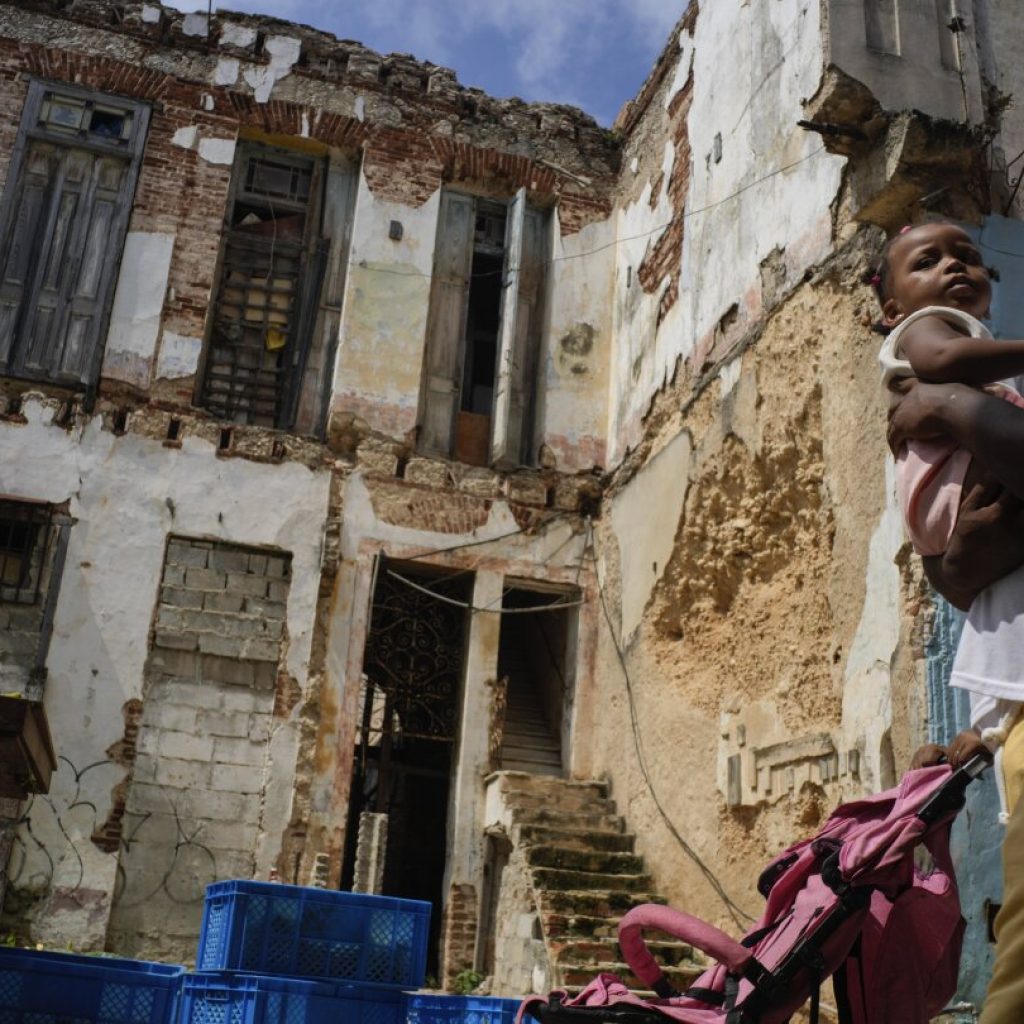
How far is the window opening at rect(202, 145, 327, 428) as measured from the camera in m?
12.0

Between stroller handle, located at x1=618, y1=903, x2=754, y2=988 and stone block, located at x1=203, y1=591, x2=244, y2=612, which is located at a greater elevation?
stone block, located at x1=203, y1=591, x2=244, y2=612

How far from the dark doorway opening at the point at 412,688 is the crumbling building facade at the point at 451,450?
0.05 m

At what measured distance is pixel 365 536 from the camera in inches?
453

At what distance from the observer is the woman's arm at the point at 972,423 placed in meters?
2.39

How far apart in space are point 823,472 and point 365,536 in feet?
16.7

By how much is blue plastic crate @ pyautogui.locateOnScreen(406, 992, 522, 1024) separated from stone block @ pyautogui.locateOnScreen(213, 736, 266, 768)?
446 cm

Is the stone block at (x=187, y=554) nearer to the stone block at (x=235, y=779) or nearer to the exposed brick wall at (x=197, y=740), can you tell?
the exposed brick wall at (x=197, y=740)

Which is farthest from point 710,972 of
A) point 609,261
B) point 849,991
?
point 609,261

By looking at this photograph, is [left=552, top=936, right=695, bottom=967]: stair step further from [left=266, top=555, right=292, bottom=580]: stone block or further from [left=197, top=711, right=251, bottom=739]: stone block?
[left=266, top=555, right=292, bottom=580]: stone block

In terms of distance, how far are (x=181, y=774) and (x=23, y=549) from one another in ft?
8.19

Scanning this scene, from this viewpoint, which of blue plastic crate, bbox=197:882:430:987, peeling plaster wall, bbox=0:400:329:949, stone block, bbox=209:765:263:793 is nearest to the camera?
blue plastic crate, bbox=197:882:430:987

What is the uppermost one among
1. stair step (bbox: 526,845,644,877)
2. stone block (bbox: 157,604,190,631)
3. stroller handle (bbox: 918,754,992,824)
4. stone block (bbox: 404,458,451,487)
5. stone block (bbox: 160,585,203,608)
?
stone block (bbox: 404,458,451,487)

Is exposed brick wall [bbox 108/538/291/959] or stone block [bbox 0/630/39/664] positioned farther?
stone block [bbox 0/630/39/664]

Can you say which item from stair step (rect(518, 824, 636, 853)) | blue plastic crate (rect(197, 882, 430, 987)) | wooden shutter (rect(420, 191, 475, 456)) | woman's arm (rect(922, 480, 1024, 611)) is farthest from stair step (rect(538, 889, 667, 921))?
woman's arm (rect(922, 480, 1024, 611))
